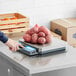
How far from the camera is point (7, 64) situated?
8.41ft

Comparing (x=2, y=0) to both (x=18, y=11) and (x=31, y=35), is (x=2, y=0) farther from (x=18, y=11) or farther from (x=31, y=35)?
(x=31, y=35)

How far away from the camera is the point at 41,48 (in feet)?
8.09

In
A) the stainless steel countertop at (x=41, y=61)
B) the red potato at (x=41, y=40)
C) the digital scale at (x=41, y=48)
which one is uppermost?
the red potato at (x=41, y=40)

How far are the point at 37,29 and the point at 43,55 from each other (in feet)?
0.90

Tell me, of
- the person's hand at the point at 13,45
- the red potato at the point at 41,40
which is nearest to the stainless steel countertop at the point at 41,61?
the person's hand at the point at 13,45

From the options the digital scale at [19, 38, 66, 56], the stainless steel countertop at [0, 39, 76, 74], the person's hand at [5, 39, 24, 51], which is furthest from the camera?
the person's hand at [5, 39, 24, 51]

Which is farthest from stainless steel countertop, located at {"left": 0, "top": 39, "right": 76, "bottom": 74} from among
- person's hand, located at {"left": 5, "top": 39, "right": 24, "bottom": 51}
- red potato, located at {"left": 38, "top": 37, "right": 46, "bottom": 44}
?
red potato, located at {"left": 38, "top": 37, "right": 46, "bottom": 44}

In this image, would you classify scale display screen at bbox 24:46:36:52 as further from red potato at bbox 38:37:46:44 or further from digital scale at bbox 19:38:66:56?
red potato at bbox 38:37:46:44

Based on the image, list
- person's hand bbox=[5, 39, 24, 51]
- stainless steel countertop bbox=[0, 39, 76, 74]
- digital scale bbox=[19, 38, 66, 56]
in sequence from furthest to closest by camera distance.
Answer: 1. person's hand bbox=[5, 39, 24, 51]
2. digital scale bbox=[19, 38, 66, 56]
3. stainless steel countertop bbox=[0, 39, 76, 74]

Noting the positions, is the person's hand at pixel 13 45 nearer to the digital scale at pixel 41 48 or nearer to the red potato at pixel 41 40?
the digital scale at pixel 41 48

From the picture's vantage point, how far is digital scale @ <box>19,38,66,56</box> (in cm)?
246

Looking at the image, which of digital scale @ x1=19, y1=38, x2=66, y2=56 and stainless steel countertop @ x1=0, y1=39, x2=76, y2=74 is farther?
digital scale @ x1=19, y1=38, x2=66, y2=56

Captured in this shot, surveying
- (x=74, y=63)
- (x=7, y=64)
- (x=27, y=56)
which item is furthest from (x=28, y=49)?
(x=74, y=63)

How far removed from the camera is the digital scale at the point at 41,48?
8.08 ft
